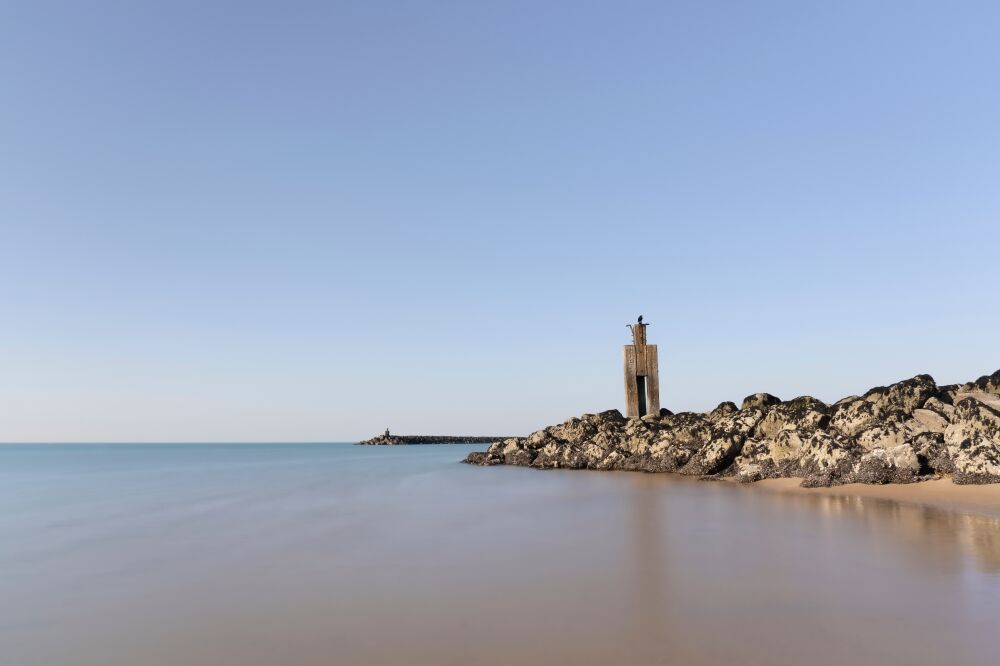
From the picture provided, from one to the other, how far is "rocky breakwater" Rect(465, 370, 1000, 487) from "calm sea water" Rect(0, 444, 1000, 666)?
6.57ft

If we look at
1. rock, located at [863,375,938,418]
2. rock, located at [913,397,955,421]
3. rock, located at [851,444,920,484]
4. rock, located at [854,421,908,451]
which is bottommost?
rock, located at [851,444,920,484]

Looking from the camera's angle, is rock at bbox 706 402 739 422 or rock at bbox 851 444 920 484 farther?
rock at bbox 706 402 739 422

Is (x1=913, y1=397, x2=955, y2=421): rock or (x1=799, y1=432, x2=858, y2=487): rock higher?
(x1=913, y1=397, x2=955, y2=421): rock

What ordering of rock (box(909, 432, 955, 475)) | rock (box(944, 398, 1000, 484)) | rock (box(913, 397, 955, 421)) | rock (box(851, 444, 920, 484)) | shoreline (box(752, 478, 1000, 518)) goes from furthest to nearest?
1. rock (box(913, 397, 955, 421))
2. rock (box(851, 444, 920, 484))
3. rock (box(909, 432, 955, 475))
4. rock (box(944, 398, 1000, 484))
5. shoreline (box(752, 478, 1000, 518))

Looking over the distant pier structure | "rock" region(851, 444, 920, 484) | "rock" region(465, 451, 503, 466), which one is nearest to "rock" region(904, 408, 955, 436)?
"rock" region(851, 444, 920, 484)

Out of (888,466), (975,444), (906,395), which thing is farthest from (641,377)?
(975,444)

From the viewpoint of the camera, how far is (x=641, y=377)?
76.0ft

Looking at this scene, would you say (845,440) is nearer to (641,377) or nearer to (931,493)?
(931,493)

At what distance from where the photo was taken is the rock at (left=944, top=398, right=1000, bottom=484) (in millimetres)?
8258

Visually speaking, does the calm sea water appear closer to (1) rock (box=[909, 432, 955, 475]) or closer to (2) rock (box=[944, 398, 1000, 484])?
(2) rock (box=[944, 398, 1000, 484])

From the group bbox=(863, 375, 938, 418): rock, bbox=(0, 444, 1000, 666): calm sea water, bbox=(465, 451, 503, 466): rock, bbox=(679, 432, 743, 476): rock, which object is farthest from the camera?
bbox=(465, 451, 503, 466): rock

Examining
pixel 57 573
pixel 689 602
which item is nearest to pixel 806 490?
pixel 689 602

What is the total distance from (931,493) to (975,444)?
1244 mm

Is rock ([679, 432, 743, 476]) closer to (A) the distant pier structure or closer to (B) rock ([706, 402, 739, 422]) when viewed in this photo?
(B) rock ([706, 402, 739, 422])
